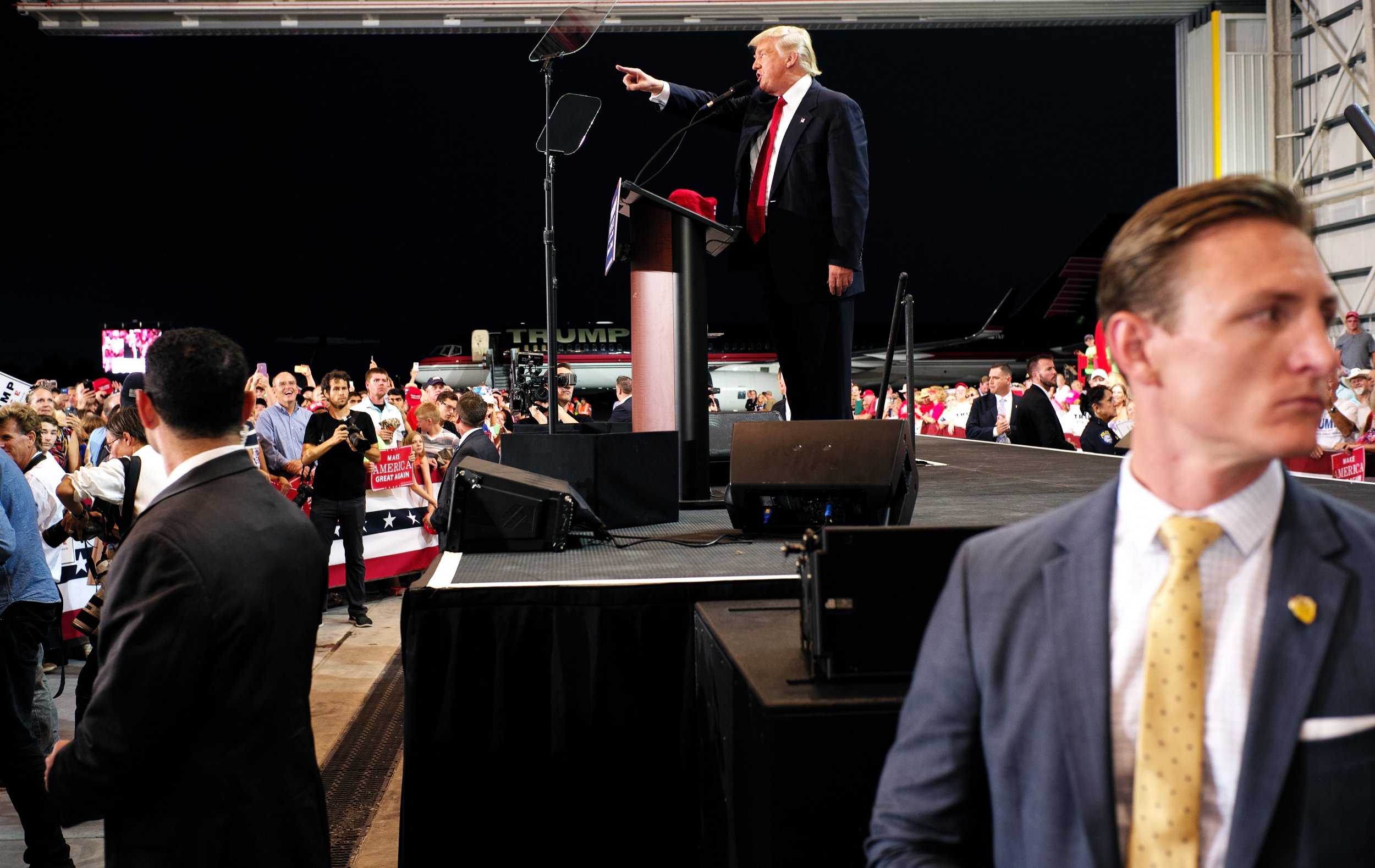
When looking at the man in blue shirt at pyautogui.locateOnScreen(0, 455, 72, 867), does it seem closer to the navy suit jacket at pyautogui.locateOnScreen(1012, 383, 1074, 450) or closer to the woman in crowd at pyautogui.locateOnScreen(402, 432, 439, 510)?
the woman in crowd at pyautogui.locateOnScreen(402, 432, 439, 510)

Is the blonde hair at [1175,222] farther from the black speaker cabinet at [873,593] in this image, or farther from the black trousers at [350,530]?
the black trousers at [350,530]

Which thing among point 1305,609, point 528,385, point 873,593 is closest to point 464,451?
point 873,593

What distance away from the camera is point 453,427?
941 centimetres

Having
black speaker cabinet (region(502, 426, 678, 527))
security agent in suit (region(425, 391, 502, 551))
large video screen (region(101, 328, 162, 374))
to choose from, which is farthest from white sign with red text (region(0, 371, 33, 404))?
large video screen (region(101, 328, 162, 374))

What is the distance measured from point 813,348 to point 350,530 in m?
4.67

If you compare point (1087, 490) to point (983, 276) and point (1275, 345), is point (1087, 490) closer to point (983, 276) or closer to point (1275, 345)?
point (1275, 345)

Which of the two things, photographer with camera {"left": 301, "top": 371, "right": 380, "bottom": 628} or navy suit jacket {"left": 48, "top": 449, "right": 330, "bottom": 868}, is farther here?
photographer with camera {"left": 301, "top": 371, "right": 380, "bottom": 628}

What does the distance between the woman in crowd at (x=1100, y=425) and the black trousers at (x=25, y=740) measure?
651 cm

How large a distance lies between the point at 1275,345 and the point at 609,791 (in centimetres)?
192

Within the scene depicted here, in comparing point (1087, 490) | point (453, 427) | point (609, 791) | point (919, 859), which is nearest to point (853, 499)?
point (609, 791)

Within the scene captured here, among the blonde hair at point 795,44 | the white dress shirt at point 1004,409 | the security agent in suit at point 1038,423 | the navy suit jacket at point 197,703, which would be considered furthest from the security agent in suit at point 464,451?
the white dress shirt at point 1004,409

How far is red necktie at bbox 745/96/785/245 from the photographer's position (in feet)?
11.2

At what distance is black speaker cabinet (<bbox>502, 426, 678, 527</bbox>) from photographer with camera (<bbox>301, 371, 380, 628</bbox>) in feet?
11.9

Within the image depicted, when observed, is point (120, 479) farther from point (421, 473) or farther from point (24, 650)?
point (421, 473)
